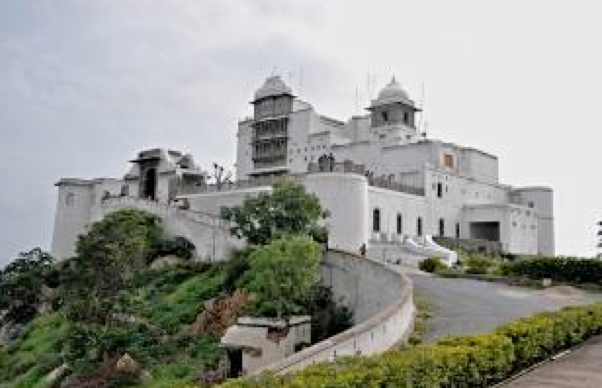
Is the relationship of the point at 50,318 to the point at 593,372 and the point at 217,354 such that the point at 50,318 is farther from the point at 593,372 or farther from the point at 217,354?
the point at 593,372

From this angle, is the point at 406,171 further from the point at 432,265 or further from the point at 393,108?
the point at 432,265

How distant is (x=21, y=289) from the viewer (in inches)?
1734

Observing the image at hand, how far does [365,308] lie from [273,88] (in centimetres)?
4832

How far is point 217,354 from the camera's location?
22531 mm

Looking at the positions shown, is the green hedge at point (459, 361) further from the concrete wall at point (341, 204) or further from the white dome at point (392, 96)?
the white dome at point (392, 96)

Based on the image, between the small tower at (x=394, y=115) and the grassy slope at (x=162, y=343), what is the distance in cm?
3196

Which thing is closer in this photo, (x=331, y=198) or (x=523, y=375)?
(x=523, y=375)

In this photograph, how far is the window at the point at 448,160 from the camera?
193ft

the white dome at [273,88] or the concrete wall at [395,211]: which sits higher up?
the white dome at [273,88]

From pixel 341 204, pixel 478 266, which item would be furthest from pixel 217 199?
pixel 478 266

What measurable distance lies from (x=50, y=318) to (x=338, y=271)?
71.4ft

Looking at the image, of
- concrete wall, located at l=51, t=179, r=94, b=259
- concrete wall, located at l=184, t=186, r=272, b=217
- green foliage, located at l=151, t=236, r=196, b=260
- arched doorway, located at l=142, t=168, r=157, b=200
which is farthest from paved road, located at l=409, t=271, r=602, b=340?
concrete wall, located at l=51, t=179, r=94, b=259

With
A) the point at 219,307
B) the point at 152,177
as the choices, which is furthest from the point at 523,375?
the point at 152,177

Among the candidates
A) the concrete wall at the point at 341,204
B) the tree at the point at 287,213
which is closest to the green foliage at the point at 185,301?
the tree at the point at 287,213
